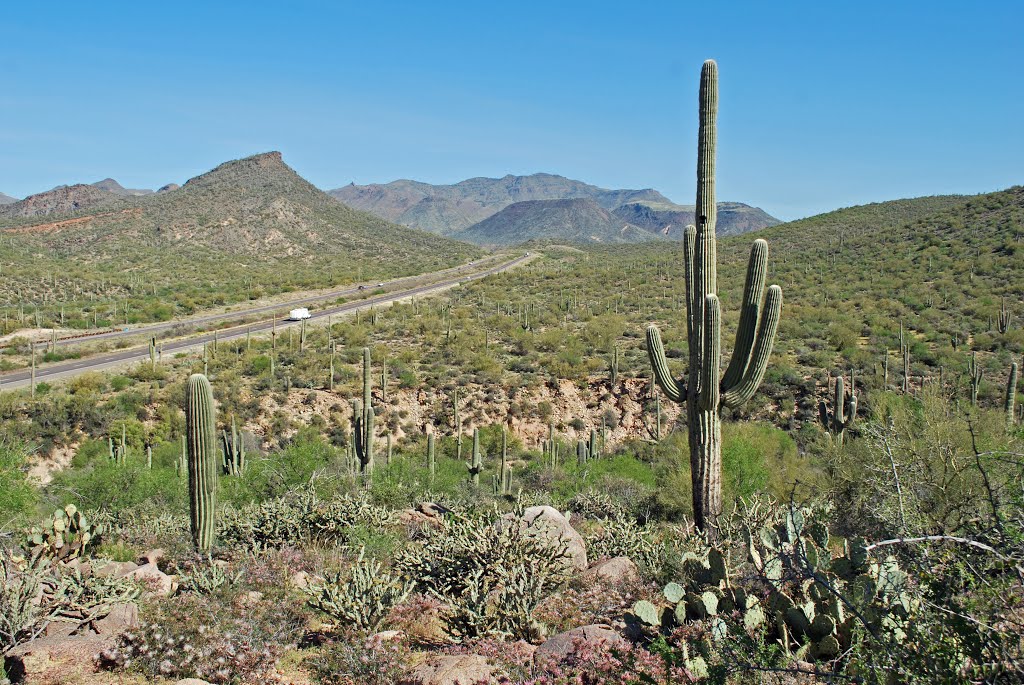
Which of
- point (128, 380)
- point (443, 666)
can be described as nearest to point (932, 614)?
point (443, 666)

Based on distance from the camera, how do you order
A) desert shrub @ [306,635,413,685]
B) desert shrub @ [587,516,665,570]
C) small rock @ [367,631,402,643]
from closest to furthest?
desert shrub @ [306,635,413,685], small rock @ [367,631,402,643], desert shrub @ [587,516,665,570]

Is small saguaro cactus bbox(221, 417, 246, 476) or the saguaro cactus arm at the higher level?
the saguaro cactus arm

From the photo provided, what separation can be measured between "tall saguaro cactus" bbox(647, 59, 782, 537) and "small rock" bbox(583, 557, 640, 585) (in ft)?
3.82

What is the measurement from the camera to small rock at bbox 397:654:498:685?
533 centimetres

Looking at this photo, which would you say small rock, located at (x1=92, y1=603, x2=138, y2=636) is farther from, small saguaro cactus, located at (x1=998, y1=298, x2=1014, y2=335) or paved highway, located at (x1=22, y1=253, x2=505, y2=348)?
small saguaro cactus, located at (x1=998, y1=298, x2=1014, y2=335)

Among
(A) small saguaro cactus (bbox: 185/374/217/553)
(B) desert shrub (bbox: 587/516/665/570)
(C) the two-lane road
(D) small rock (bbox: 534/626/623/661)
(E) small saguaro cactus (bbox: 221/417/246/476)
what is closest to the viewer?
(D) small rock (bbox: 534/626/623/661)

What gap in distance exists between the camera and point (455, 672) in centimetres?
546

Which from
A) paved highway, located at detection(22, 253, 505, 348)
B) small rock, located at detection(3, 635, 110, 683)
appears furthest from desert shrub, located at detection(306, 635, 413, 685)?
paved highway, located at detection(22, 253, 505, 348)

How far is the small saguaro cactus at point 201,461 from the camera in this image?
9.03m

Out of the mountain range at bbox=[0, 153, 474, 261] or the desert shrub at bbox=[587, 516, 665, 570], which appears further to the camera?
the mountain range at bbox=[0, 153, 474, 261]

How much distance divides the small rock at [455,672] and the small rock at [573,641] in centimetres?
47

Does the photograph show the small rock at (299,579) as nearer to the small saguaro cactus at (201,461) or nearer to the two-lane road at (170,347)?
the small saguaro cactus at (201,461)

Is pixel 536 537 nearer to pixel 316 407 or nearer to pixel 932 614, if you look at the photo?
pixel 932 614

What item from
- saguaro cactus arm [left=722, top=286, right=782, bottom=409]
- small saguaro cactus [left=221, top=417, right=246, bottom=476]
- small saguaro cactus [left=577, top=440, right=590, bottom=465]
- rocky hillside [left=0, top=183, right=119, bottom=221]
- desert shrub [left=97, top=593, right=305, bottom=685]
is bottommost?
small saguaro cactus [left=577, top=440, right=590, bottom=465]
